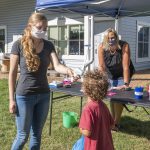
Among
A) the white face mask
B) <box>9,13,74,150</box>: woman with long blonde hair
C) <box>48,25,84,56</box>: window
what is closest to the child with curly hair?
<box>9,13,74,150</box>: woman with long blonde hair

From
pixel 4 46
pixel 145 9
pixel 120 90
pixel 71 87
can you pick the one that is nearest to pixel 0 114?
pixel 71 87

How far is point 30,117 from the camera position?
148 inches

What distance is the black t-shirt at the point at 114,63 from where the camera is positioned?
564cm

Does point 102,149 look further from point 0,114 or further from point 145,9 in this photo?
point 145,9

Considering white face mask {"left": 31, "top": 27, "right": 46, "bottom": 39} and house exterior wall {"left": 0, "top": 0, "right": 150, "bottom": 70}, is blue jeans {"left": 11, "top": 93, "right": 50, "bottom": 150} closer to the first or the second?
white face mask {"left": 31, "top": 27, "right": 46, "bottom": 39}

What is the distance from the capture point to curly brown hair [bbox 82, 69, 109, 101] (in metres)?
3.06

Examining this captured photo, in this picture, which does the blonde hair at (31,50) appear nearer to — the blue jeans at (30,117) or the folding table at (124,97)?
the blue jeans at (30,117)

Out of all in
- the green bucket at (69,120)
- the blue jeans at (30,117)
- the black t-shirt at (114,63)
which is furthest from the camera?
the green bucket at (69,120)

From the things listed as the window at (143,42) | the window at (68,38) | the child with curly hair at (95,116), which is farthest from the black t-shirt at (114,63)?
the window at (143,42)

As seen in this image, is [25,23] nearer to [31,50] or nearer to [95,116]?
[31,50]

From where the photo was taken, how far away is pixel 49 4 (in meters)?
7.54

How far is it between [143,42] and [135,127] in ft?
34.9

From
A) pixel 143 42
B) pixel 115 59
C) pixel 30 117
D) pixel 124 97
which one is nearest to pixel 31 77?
pixel 30 117

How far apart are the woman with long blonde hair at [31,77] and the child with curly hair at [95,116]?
0.63 m
